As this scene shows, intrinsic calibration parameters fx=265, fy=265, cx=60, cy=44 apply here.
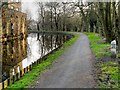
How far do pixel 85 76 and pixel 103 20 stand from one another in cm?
1636

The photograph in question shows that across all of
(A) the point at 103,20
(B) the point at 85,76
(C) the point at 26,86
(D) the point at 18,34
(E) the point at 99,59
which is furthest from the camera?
(D) the point at 18,34

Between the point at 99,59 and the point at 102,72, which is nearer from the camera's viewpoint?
the point at 102,72

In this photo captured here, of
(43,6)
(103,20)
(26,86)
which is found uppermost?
(43,6)

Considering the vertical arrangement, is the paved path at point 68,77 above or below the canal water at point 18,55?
above

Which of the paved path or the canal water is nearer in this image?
the paved path

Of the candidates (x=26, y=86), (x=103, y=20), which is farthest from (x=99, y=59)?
(x=103, y=20)

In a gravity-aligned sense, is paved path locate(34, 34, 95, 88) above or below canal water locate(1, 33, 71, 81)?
above

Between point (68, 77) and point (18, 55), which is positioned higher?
point (68, 77)

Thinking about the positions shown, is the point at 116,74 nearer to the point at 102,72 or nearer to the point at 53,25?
the point at 102,72

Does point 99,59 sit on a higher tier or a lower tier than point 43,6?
lower

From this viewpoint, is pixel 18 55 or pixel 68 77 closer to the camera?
pixel 68 77

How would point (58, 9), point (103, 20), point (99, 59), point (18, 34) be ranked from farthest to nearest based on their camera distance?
point (58, 9) → point (18, 34) → point (103, 20) → point (99, 59)

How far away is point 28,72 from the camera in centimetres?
1435

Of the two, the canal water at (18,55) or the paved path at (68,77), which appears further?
the canal water at (18,55)
